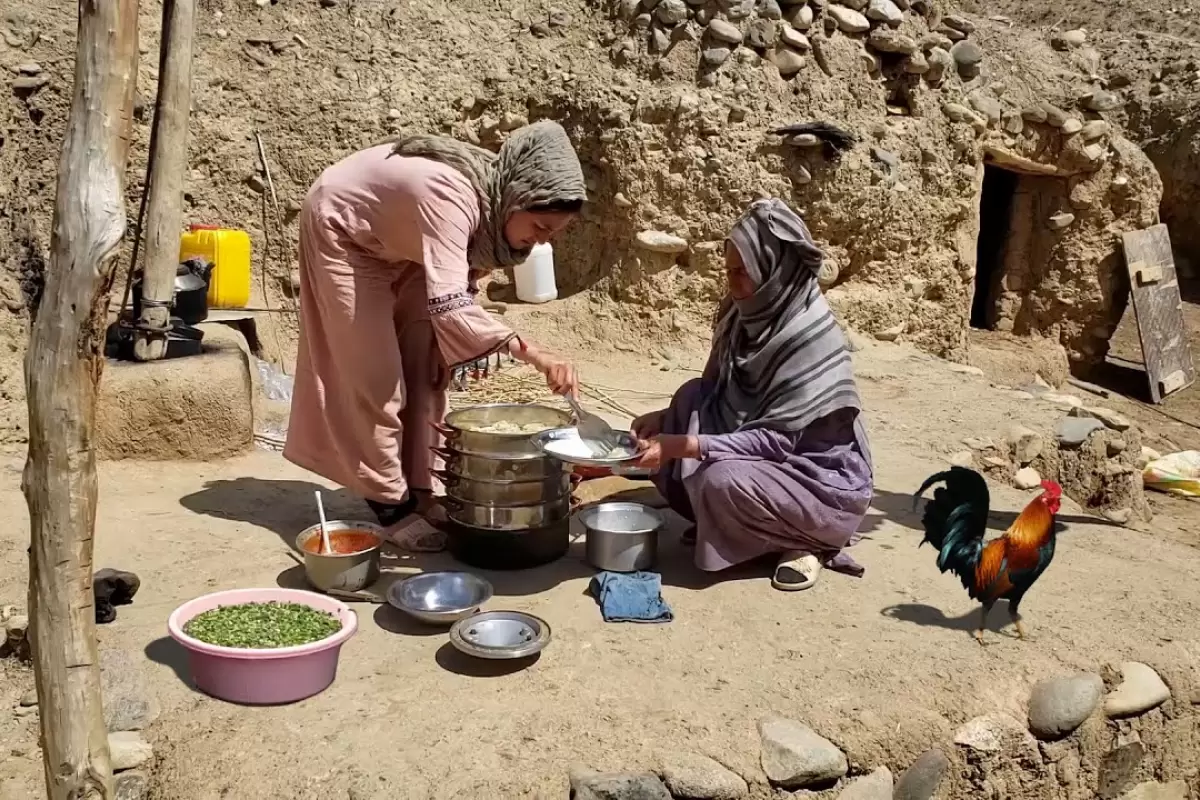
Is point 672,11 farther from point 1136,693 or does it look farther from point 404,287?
point 1136,693

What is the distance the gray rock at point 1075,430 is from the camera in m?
5.92

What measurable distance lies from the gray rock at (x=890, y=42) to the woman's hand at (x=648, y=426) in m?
5.20

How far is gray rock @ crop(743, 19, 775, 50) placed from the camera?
740 cm

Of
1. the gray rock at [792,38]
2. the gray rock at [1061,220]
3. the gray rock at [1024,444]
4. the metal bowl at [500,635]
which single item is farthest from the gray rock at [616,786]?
the gray rock at [1061,220]

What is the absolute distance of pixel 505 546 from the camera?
3.46m

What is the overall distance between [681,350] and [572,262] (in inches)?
41.6

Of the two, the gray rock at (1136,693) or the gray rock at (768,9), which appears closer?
the gray rock at (1136,693)

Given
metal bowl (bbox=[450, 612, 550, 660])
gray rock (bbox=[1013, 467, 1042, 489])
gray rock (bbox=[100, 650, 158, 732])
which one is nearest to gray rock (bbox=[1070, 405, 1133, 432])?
gray rock (bbox=[1013, 467, 1042, 489])

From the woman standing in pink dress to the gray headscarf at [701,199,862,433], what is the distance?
612mm

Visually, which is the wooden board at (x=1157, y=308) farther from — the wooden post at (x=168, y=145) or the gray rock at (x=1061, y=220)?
the wooden post at (x=168, y=145)

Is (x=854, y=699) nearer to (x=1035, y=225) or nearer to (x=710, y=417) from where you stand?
(x=710, y=417)

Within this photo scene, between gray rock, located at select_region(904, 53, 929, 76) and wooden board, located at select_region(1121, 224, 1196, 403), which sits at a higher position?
gray rock, located at select_region(904, 53, 929, 76)

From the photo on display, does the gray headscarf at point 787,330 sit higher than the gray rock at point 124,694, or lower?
higher

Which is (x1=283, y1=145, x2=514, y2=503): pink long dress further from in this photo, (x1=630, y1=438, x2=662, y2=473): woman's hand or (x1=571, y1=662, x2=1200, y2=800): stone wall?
(x1=571, y1=662, x2=1200, y2=800): stone wall
